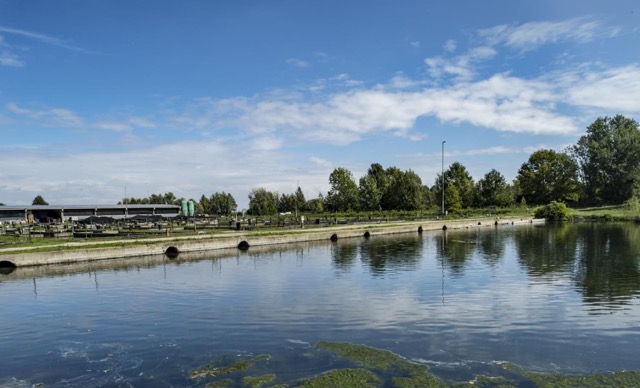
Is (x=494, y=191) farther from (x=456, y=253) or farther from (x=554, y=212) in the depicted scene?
(x=456, y=253)

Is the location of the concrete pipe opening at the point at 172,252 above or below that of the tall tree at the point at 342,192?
below

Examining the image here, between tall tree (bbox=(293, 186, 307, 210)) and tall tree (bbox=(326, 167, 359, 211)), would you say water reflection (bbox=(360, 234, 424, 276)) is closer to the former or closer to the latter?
tall tree (bbox=(326, 167, 359, 211))

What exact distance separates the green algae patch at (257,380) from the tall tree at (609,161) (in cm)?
11003

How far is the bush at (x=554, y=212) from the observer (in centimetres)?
8781

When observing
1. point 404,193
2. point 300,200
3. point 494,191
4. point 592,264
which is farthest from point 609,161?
point 592,264

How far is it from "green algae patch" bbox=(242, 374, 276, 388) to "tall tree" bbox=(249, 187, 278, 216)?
9762 cm

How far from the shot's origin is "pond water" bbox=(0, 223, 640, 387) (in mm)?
11914

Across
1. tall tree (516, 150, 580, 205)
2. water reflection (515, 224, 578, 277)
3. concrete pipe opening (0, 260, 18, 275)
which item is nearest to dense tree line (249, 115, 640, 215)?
tall tree (516, 150, 580, 205)

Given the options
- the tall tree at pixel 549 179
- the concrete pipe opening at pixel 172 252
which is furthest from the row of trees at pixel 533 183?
the concrete pipe opening at pixel 172 252

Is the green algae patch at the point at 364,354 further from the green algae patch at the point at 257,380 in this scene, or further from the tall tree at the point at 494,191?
the tall tree at the point at 494,191

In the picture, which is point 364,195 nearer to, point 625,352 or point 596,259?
point 596,259

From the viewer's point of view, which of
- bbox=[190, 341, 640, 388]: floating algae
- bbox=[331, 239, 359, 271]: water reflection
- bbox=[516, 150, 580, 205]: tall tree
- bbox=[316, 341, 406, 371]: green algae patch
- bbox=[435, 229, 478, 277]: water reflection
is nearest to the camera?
bbox=[190, 341, 640, 388]: floating algae

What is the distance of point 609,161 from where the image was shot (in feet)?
339

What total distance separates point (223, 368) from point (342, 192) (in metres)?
94.8
